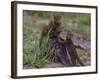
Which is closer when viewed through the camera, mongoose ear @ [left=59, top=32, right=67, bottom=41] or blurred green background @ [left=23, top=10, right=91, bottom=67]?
blurred green background @ [left=23, top=10, right=91, bottom=67]

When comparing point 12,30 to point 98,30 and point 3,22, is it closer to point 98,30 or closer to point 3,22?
point 3,22

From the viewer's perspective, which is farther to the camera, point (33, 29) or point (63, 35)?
point (63, 35)

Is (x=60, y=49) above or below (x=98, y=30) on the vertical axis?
below

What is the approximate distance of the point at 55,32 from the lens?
7.09 ft

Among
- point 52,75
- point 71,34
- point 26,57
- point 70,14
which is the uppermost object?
point 70,14

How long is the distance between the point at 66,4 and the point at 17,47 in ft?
1.92

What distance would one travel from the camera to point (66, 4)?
2.19 m

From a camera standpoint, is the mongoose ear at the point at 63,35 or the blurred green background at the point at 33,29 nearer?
the blurred green background at the point at 33,29

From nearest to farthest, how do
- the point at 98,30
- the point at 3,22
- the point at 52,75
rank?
the point at 3,22, the point at 52,75, the point at 98,30

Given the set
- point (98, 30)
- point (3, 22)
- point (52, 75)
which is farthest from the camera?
point (98, 30)

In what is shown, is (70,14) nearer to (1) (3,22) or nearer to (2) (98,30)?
(2) (98,30)

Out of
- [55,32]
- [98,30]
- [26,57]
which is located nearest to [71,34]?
[55,32]

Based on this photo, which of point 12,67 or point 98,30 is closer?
point 12,67

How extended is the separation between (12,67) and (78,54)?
63 cm
